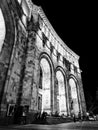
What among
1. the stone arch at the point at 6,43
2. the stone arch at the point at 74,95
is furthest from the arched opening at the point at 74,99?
the stone arch at the point at 6,43

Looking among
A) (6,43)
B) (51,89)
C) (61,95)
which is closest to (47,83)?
(51,89)

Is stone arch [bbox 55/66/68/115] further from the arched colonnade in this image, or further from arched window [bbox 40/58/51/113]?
arched window [bbox 40/58/51/113]

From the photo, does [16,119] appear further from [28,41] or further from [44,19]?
[44,19]

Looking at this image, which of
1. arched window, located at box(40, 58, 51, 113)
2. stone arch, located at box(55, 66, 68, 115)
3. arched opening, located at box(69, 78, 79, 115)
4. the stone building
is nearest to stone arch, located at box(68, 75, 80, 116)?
arched opening, located at box(69, 78, 79, 115)

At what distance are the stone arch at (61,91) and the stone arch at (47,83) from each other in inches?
102

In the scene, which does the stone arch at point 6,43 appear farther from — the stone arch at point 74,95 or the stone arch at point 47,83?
the stone arch at point 74,95

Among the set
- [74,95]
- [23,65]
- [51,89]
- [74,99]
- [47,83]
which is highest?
[23,65]

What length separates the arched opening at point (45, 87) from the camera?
15.9 m

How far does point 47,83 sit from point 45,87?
0.71 metres

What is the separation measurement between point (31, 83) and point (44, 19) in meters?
13.1

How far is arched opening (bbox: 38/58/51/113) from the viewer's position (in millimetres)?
15950

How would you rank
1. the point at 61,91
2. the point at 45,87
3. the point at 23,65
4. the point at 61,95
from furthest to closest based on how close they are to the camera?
the point at 61,91 < the point at 61,95 < the point at 45,87 < the point at 23,65

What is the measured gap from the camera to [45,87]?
17.2 meters

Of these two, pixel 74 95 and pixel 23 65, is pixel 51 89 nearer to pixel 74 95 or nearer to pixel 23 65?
pixel 23 65
